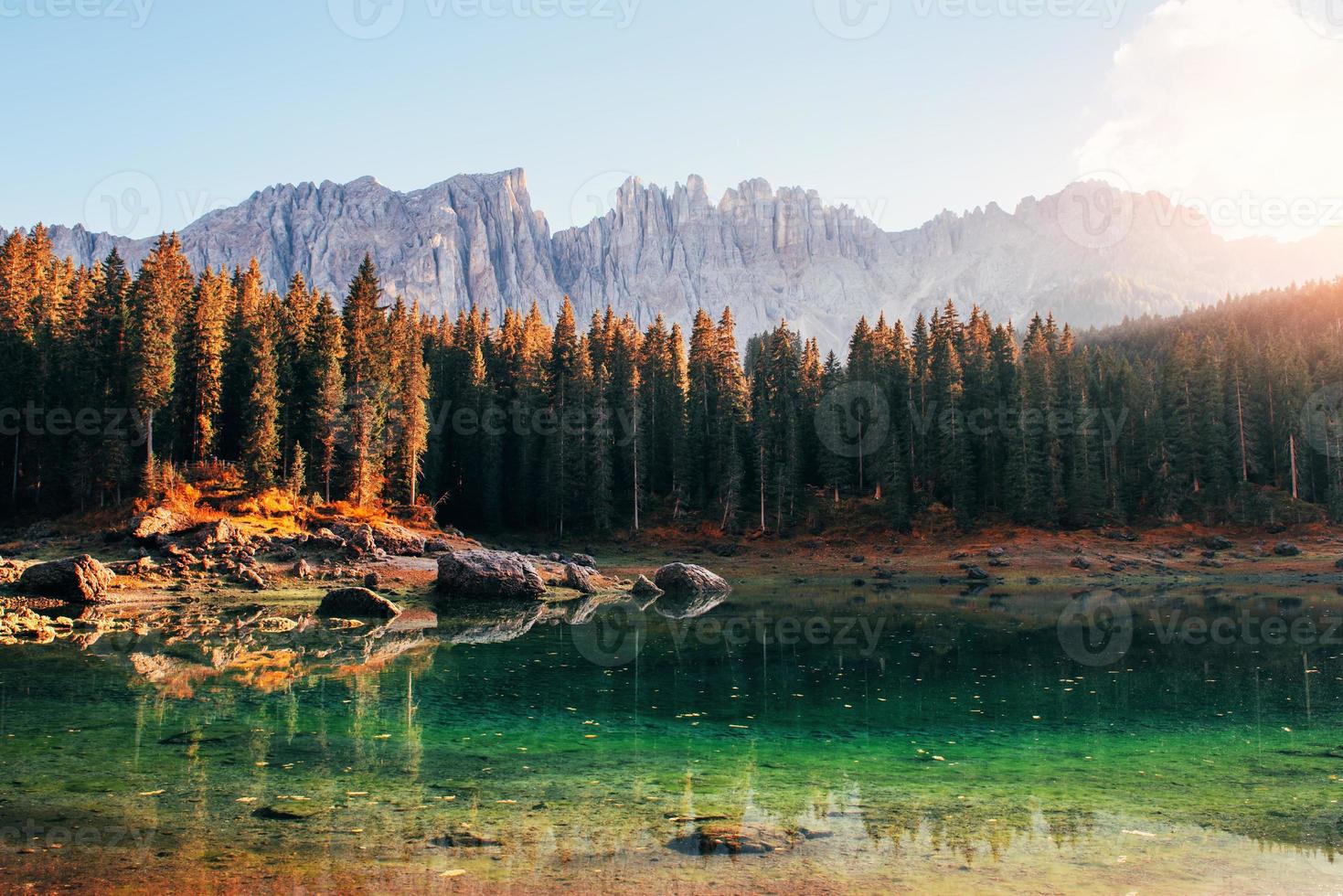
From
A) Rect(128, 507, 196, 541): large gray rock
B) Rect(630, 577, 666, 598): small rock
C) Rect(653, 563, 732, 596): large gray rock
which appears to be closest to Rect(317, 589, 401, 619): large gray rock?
Rect(128, 507, 196, 541): large gray rock

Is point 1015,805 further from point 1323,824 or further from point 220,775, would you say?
A: point 220,775

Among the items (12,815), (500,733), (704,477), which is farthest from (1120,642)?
(704,477)

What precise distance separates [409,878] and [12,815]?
5687mm

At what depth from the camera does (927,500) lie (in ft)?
241

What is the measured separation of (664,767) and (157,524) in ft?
124

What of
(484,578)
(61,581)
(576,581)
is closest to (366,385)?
(484,578)

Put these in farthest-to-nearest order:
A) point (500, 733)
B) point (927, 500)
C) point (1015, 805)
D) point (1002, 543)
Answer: point (927, 500)
point (1002, 543)
point (500, 733)
point (1015, 805)

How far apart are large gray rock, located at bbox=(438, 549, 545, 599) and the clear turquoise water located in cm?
1600

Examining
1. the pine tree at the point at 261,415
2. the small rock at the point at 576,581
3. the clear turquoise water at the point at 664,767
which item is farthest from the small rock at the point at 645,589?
the pine tree at the point at 261,415

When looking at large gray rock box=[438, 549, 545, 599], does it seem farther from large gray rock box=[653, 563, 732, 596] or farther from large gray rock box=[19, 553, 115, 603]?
large gray rock box=[19, 553, 115, 603]

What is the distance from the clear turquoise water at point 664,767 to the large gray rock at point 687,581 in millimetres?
22176

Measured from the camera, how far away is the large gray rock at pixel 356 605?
116ft

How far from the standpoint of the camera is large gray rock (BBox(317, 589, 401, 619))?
1390 inches

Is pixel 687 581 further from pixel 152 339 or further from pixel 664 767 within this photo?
pixel 152 339
